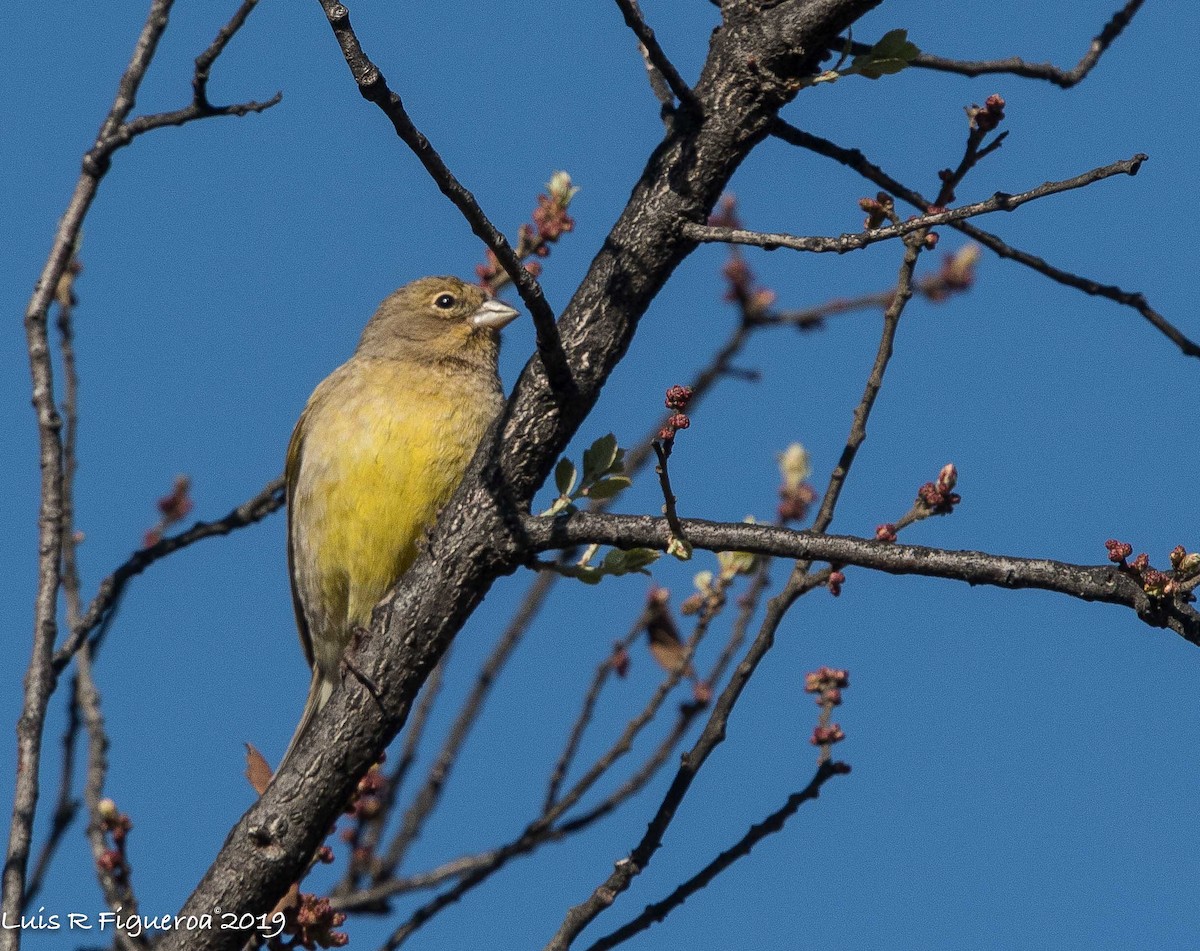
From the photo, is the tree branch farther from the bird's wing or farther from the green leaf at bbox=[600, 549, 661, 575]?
the bird's wing

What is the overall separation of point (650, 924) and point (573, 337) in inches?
64.4

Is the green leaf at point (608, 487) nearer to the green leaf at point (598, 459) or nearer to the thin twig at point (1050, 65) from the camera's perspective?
the green leaf at point (598, 459)

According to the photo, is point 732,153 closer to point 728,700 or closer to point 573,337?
point 573,337

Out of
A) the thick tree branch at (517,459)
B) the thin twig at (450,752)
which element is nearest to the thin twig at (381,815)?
the thin twig at (450,752)

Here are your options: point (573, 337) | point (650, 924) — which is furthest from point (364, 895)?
point (573, 337)

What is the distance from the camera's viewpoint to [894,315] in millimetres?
4512

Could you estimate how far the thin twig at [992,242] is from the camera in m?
4.46

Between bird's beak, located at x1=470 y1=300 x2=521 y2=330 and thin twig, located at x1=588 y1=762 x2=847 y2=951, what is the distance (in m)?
3.40

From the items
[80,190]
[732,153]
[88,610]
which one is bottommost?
[88,610]

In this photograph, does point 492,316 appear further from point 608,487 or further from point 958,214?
point 958,214

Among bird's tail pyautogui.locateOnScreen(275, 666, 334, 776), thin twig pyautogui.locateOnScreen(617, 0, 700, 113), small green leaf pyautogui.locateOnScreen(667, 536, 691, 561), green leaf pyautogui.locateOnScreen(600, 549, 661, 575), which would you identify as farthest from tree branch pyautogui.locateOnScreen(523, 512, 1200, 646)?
bird's tail pyautogui.locateOnScreen(275, 666, 334, 776)

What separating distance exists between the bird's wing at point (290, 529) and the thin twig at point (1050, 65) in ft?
11.5

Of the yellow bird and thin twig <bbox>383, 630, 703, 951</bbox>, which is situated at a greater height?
the yellow bird

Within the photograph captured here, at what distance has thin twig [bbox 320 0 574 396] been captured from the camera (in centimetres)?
314
